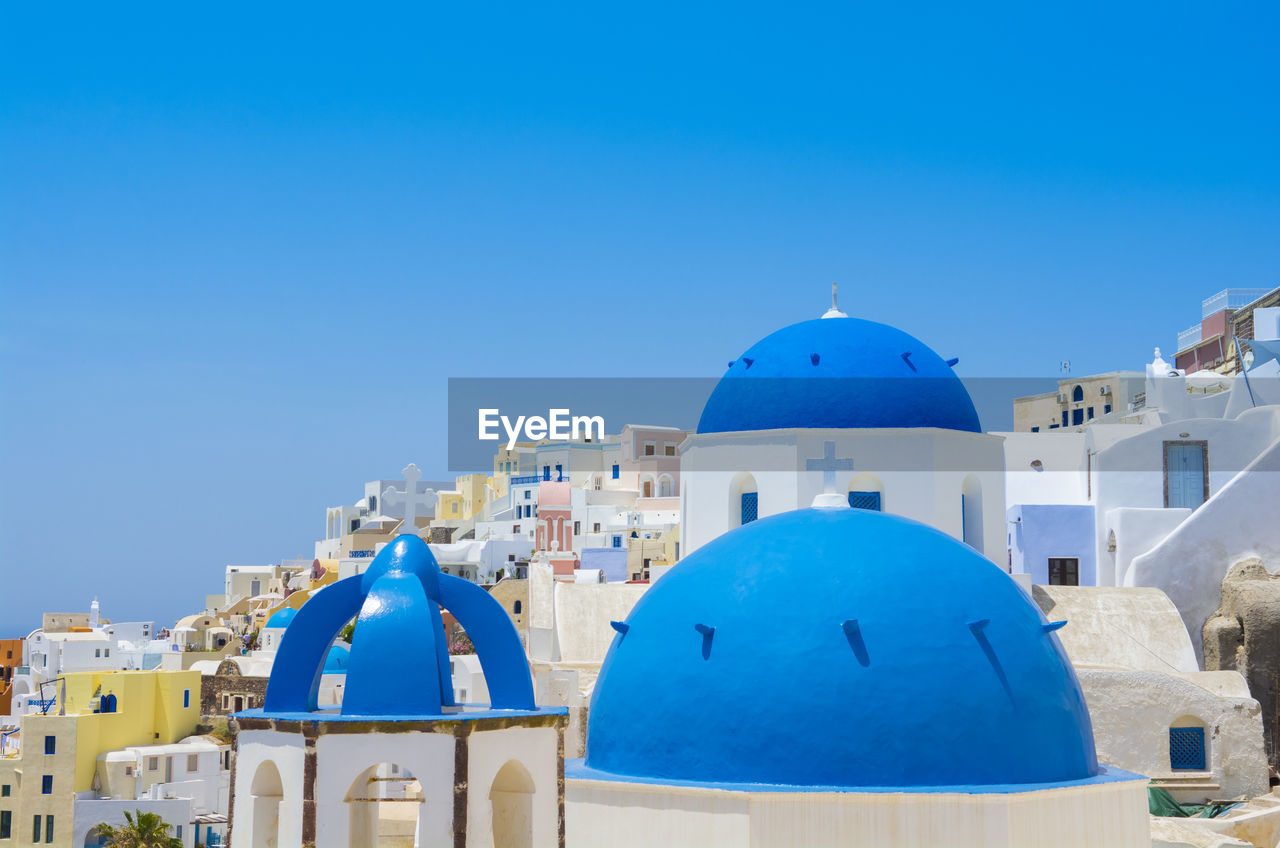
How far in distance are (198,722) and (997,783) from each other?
39.5m

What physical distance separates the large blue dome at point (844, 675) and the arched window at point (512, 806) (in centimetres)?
200

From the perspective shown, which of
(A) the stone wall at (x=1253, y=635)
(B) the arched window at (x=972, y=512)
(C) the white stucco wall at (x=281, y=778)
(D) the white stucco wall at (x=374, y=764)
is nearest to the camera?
(D) the white stucco wall at (x=374, y=764)

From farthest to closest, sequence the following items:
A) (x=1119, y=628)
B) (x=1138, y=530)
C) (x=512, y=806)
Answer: (x=1138, y=530), (x=1119, y=628), (x=512, y=806)

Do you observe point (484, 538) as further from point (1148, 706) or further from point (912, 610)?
point (912, 610)

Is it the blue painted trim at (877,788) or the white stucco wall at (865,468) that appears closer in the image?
the blue painted trim at (877,788)

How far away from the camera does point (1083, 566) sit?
98.4 feet

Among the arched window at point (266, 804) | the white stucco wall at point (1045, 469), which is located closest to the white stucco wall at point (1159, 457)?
the white stucco wall at point (1045, 469)

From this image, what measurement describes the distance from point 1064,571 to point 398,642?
21.7 m

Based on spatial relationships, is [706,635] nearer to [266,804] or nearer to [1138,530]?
[266,804]

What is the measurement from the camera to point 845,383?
22219mm

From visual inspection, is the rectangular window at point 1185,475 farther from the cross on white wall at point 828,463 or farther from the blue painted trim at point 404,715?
the blue painted trim at point 404,715

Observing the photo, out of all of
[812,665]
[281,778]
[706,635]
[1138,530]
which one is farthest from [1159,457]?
[281,778]

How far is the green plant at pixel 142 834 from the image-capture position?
38.2 m

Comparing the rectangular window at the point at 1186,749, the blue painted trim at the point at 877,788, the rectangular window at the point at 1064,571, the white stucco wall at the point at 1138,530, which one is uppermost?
the white stucco wall at the point at 1138,530
